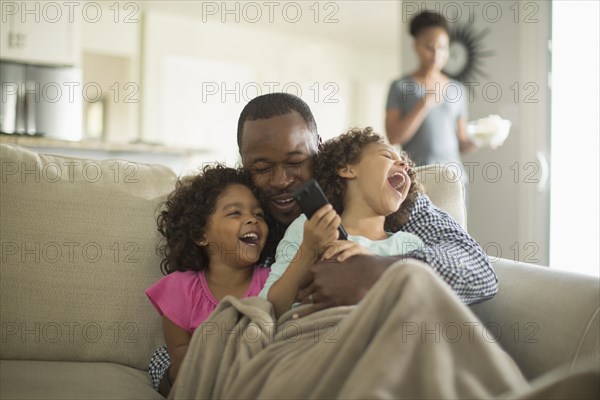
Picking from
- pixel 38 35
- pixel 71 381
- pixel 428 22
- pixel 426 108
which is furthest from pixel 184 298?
pixel 38 35

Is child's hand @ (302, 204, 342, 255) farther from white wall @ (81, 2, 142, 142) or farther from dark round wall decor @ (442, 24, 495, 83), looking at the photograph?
white wall @ (81, 2, 142, 142)

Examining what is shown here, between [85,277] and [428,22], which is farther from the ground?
[428,22]

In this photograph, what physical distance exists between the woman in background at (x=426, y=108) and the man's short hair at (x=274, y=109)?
165 centimetres

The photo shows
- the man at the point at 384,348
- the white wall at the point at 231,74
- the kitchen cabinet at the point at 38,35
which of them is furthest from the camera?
the white wall at the point at 231,74

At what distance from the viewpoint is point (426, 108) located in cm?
334

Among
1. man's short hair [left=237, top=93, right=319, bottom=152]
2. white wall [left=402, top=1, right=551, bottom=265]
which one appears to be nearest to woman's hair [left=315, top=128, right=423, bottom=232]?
man's short hair [left=237, top=93, right=319, bottom=152]

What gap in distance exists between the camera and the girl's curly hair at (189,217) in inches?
60.1

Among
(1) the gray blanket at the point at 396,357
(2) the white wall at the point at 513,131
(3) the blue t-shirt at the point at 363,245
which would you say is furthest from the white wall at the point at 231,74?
(1) the gray blanket at the point at 396,357

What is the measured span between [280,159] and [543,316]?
0.66 meters

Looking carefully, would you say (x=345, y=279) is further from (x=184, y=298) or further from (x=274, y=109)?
(x=274, y=109)

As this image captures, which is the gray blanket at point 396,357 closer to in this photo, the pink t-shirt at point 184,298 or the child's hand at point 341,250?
→ the child's hand at point 341,250

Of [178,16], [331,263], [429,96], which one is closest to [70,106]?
[178,16]

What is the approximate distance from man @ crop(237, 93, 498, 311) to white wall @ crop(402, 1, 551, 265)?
259 cm

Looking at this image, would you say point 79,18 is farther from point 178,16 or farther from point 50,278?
point 50,278
